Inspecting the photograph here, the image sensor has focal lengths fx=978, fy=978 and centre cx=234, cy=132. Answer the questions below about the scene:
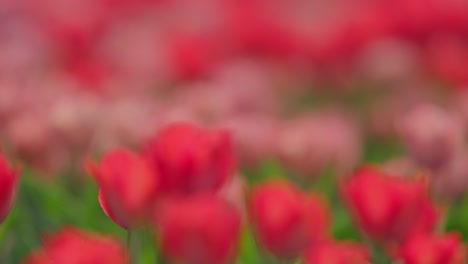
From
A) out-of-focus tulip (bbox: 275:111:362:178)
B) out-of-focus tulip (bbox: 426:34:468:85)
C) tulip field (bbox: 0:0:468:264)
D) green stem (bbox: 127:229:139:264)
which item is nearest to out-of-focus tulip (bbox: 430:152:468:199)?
tulip field (bbox: 0:0:468:264)

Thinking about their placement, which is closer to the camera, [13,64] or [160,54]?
[13,64]

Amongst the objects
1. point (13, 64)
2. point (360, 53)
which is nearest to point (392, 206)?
point (13, 64)

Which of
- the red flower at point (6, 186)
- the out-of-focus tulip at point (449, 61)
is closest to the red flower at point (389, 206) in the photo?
the red flower at point (6, 186)

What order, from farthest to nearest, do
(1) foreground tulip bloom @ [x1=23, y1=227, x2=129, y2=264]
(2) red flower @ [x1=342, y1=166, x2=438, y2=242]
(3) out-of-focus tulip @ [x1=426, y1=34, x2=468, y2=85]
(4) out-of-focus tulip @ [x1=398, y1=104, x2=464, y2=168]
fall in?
1. (3) out-of-focus tulip @ [x1=426, y1=34, x2=468, y2=85]
2. (4) out-of-focus tulip @ [x1=398, y1=104, x2=464, y2=168]
3. (2) red flower @ [x1=342, y1=166, x2=438, y2=242]
4. (1) foreground tulip bloom @ [x1=23, y1=227, x2=129, y2=264]

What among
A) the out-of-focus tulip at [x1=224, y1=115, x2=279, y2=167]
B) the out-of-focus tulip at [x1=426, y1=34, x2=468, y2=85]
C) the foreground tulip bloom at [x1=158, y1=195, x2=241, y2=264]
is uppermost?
the foreground tulip bloom at [x1=158, y1=195, x2=241, y2=264]

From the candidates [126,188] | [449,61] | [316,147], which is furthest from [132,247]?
[449,61]

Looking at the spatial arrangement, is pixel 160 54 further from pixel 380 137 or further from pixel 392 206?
pixel 392 206

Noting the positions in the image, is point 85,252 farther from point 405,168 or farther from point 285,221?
point 405,168

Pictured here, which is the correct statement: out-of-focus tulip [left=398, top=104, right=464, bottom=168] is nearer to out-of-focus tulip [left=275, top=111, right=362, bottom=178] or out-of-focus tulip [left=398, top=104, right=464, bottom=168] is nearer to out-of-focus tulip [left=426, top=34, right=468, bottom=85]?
out-of-focus tulip [left=275, top=111, right=362, bottom=178]
